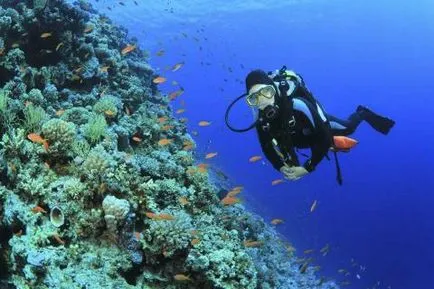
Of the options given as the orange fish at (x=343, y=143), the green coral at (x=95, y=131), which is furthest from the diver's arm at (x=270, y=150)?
the green coral at (x=95, y=131)

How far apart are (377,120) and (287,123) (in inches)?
131

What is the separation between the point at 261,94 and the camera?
19.3ft

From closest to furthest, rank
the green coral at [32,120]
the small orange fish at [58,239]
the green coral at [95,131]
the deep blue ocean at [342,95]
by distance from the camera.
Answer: the small orange fish at [58,239]
the green coral at [32,120]
the green coral at [95,131]
the deep blue ocean at [342,95]

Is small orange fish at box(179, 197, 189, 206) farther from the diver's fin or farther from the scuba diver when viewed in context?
the diver's fin

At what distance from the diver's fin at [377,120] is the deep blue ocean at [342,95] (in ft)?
11.5

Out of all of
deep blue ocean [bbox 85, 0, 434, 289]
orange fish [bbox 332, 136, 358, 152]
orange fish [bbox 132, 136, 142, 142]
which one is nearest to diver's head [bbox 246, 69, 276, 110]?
orange fish [bbox 332, 136, 358, 152]

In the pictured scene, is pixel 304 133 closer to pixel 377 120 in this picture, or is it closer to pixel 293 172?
pixel 293 172

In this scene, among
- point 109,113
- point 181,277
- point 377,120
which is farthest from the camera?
point 109,113

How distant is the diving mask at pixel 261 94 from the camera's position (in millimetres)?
5864

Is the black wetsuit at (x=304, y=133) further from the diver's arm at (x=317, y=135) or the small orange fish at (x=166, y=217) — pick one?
the small orange fish at (x=166, y=217)

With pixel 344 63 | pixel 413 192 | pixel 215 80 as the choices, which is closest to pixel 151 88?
pixel 413 192

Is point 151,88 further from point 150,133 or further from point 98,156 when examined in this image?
point 98,156

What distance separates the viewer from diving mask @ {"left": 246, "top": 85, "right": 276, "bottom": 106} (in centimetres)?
586

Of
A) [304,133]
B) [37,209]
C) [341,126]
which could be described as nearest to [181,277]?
[37,209]
